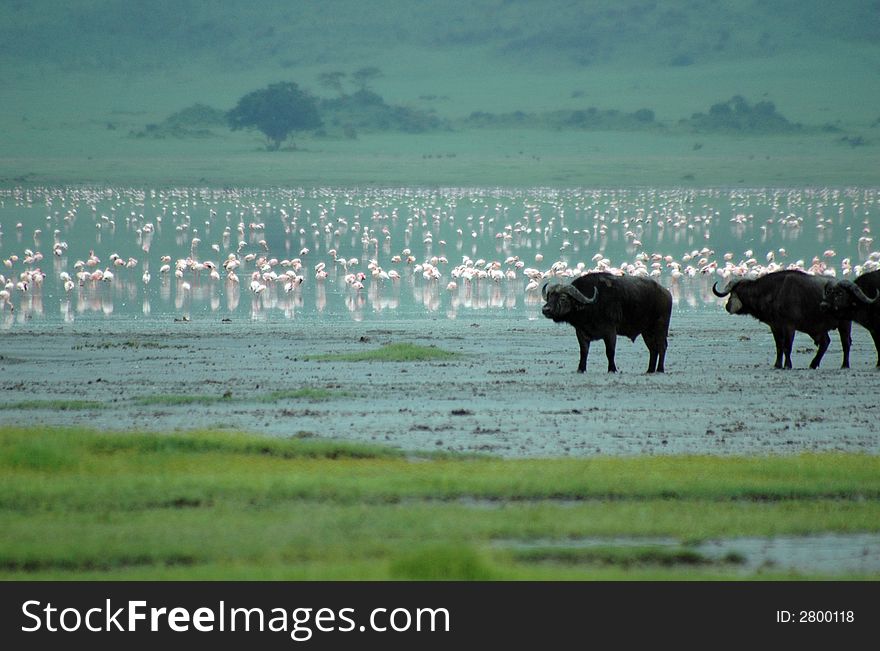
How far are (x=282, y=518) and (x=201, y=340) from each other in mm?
16067

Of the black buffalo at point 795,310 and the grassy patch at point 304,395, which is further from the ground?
the black buffalo at point 795,310

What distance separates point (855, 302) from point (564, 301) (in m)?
3.78

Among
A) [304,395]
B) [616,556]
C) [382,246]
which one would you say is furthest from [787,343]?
[382,246]

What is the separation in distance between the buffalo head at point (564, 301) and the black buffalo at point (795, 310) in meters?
A: 2.49

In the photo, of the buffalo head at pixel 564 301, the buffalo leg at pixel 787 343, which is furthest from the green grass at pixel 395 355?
the buffalo leg at pixel 787 343

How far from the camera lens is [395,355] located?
24.2 meters

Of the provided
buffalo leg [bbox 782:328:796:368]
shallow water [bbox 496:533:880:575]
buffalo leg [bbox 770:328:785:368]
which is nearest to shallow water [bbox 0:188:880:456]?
buffalo leg [bbox 770:328:785:368]

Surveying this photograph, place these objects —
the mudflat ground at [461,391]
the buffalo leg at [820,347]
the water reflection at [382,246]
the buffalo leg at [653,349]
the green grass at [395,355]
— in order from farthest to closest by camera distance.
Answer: the water reflection at [382,246]
the green grass at [395,355]
the buffalo leg at [820,347]
the buffalo leg at [653,349]
the mudflat ground at [461,391]

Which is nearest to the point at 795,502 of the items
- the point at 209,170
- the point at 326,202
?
the point at 326,202

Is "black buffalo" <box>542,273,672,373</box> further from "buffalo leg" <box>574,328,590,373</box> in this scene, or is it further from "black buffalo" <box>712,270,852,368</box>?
"black buffalo" <box>712,270,852,368</box>

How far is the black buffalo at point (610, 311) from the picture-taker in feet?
73.9

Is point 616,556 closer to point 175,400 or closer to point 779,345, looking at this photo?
point 175,400

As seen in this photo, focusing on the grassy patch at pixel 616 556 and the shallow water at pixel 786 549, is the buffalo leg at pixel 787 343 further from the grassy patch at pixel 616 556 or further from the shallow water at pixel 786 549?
the grassy patch at pixel 616 556
